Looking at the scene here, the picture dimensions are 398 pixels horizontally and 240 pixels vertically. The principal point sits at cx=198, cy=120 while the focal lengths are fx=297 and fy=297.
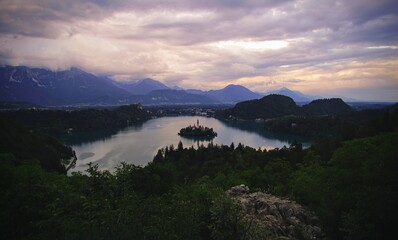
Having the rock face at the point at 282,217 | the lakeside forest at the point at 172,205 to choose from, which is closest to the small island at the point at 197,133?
the lakeside forest at the point at 172,205

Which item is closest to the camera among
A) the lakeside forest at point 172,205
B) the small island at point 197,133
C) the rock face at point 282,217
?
the lakeside forest at point 172,205

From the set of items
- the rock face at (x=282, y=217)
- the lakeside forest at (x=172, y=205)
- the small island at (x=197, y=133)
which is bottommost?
the small island at (x=197, y=133)

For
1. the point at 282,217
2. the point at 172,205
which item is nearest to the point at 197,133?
the point at 282,217

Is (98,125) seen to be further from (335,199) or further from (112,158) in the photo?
(335,199)

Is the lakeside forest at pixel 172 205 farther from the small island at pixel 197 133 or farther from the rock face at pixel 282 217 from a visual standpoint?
the small island at pixel 197 133

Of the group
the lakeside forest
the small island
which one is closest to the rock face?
the lakeside forest

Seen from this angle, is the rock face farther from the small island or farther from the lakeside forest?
the small island

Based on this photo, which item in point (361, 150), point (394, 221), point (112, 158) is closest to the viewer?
point (394, 221)

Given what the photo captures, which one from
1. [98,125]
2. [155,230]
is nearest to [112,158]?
[155,230]

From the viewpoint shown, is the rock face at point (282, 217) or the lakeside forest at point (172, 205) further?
the rock face at point (282, 217)
